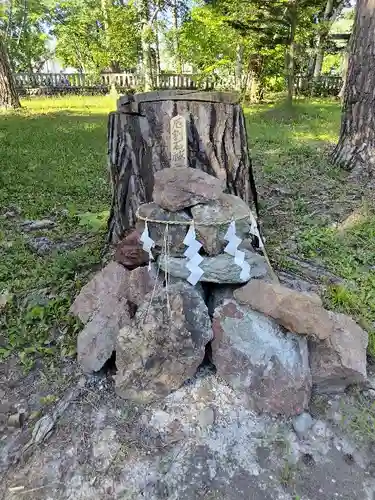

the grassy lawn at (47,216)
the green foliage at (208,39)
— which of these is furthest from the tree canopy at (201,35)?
the grassy lawn at (47,216)

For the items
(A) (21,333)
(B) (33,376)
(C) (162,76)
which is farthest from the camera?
(C) (162,76)

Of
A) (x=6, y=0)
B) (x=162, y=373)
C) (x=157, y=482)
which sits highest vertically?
(x=6, y=0)

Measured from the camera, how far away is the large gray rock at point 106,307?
5.52 feet

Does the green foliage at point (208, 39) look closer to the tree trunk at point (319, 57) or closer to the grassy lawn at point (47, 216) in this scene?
the tree trunk at point (319, 57)

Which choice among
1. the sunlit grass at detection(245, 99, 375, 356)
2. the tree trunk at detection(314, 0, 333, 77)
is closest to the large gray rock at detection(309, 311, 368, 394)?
the sunlit grass at detection(245, 99, 375, 356)

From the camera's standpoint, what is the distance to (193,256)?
165cm

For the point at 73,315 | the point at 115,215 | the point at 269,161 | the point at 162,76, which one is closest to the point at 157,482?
the point at 73,315

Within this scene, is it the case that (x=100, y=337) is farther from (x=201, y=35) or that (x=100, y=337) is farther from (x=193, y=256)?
(x=201, y=35)

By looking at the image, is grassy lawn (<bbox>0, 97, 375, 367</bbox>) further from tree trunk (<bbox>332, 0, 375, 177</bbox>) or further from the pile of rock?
the pile of rock

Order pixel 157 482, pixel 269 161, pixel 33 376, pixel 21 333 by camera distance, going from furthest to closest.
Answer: pixel 269 161, pixel 21 333, pixel 33 376, pixel 157 482

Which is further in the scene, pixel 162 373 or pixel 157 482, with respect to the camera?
pixel 162 373

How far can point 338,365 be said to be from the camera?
4.95 ft

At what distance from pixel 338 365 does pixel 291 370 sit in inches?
7.7

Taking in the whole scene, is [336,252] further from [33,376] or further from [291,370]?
[33,376]
